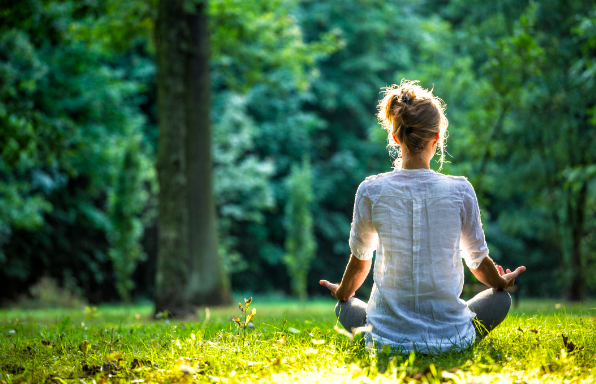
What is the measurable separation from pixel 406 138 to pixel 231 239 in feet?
61.4

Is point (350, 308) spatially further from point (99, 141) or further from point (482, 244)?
point (99, 141)

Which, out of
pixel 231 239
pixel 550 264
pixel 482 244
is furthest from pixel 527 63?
pixel 550 264

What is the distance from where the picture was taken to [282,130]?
22.7m

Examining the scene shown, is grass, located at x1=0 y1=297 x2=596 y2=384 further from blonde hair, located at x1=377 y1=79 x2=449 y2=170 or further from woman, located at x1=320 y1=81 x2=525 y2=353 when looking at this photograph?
blonde hair, located at x1=377 y1=79 x2=449 y2=170

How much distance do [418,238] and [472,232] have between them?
31 cm

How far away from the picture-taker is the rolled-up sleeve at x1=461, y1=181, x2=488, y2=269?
2762 millimetres

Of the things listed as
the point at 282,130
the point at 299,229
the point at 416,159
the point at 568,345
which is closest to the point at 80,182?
the point at 299,229

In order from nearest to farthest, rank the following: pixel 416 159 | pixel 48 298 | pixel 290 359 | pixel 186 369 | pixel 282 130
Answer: pixel 186 369 < pixel 290 359 < pixel 416 159 < pixel 48 298 < pixel 282 130

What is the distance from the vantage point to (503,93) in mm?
9531

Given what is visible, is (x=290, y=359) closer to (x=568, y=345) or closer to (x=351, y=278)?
(x=351, y=278)

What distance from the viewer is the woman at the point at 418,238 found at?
272 cm

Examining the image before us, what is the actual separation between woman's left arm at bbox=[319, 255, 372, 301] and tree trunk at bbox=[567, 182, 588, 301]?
11.7 m

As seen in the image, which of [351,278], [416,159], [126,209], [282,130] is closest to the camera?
[416,159]

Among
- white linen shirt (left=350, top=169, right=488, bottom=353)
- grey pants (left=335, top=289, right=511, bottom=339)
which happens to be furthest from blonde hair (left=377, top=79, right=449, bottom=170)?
grey pants (left=335, top=289, right=511, bottom=339)
